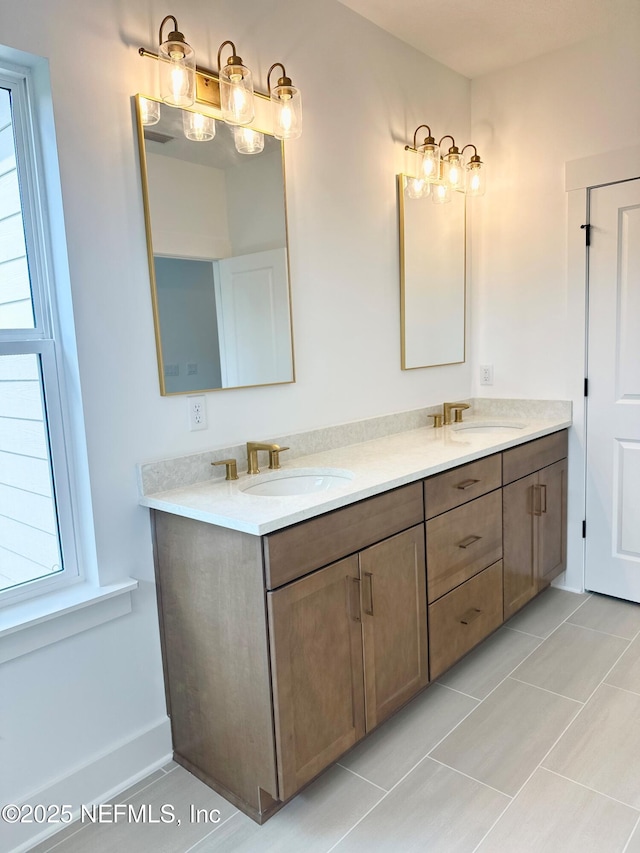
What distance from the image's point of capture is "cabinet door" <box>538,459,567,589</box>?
2740mm

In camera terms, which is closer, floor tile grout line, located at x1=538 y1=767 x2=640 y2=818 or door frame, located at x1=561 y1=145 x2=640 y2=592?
floor tile grout line, located at x1=538 y1=767 x2=640 y2=818

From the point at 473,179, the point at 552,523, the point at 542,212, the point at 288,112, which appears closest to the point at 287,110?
the point at 288,112

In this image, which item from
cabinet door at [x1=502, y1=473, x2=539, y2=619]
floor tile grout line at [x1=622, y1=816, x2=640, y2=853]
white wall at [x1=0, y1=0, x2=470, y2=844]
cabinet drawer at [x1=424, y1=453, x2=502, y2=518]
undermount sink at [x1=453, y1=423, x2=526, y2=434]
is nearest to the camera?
floor tile grout line at [x1=622, y1=816, x2=640, y2=853]

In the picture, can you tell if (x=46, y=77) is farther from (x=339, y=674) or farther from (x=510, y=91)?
(x=510, y=91)

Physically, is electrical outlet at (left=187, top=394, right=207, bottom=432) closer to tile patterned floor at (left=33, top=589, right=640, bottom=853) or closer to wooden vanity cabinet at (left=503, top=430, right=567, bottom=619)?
A: tile patterned floor at (left=33, top=589, right=640, bottom=853)

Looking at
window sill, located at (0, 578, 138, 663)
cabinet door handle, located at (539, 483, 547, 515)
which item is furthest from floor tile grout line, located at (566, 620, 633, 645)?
window sill, located at (0, 578, 138, 663)

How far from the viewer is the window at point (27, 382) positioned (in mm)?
1598

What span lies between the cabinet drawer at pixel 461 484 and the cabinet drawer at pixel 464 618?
0.33 m

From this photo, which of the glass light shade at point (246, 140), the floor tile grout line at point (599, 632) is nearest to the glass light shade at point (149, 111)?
the glass light shade at point (246, 140)

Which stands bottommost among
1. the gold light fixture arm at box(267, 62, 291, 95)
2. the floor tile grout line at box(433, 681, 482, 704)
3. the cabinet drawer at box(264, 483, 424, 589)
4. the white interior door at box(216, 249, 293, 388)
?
the floor tile grout line at box(433, 681, 482, 704)

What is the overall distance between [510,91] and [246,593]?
2.70 m

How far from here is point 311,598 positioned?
1623 millimetres

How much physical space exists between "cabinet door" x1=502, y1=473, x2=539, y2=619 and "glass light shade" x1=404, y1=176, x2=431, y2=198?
4.37ft

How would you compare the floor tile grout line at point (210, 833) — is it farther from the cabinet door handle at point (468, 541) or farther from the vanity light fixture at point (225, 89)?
the vanity light fixture at point (225, 89)
